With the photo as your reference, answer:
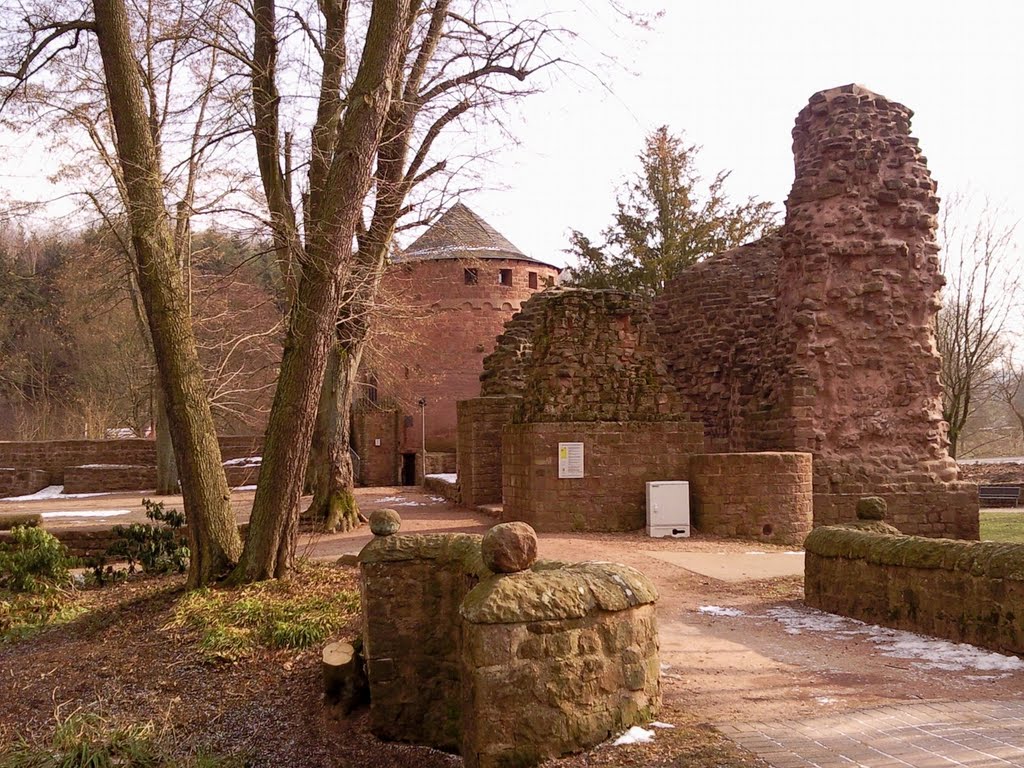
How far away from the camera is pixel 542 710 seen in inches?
178

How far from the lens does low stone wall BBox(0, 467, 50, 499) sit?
1096 inches

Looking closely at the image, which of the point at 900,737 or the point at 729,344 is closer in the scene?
the point at 900,737

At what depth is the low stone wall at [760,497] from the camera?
42.0 ft

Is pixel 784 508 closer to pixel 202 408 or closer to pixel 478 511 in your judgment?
pixel 478 511

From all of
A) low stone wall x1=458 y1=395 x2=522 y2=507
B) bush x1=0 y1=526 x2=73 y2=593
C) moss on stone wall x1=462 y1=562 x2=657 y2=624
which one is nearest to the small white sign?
low stone wall x1=458 y1=395 x2=522 y2=507

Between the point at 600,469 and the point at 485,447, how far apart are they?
197 inches

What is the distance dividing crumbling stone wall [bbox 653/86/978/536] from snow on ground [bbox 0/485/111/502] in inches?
776

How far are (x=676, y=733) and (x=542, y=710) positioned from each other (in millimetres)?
669

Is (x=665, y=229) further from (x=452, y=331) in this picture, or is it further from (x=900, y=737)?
(x=900, y=737)

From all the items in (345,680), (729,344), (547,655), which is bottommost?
(345,680)

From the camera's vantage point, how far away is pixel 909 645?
6.45 m

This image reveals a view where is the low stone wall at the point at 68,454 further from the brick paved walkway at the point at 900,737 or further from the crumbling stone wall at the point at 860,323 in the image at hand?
the brick paved walkway at the point at 900,737

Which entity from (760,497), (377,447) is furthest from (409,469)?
(760,497)

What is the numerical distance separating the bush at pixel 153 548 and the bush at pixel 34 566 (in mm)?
443
